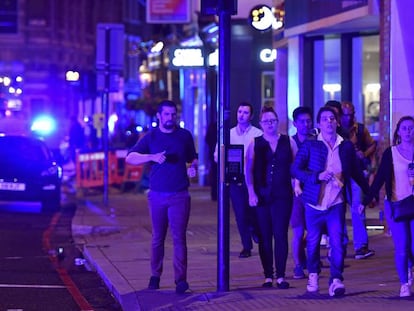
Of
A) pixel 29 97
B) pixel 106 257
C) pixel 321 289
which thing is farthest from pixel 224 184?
pixel 29 97

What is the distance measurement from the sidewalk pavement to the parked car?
9.70 ft

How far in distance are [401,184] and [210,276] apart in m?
2.64

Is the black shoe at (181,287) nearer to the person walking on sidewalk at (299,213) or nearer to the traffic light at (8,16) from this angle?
the person walking on sidewalk at (299,213)

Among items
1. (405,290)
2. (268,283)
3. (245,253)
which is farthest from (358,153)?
(405,290)

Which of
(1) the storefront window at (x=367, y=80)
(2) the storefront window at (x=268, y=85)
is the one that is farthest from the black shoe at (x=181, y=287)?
(2) the storefront window at (x=268, y=85)

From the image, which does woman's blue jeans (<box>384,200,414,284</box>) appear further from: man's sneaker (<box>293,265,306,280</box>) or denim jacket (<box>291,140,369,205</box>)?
man's sneaker (<box>293,265,306,280</box>)

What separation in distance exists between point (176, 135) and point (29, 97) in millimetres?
60816

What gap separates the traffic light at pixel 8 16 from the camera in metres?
75.4

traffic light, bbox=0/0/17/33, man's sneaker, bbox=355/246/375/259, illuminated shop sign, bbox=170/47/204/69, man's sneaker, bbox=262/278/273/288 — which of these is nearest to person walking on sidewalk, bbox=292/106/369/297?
man's sneaker, bbox=262/278/273/288

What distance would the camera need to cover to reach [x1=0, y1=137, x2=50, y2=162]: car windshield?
2167 centimetres

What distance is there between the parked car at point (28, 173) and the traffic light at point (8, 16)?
54.3 m

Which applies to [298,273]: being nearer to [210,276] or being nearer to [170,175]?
[210,276]

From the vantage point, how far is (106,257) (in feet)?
45.5

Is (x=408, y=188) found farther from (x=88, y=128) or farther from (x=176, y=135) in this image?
(x=88, y=128)
